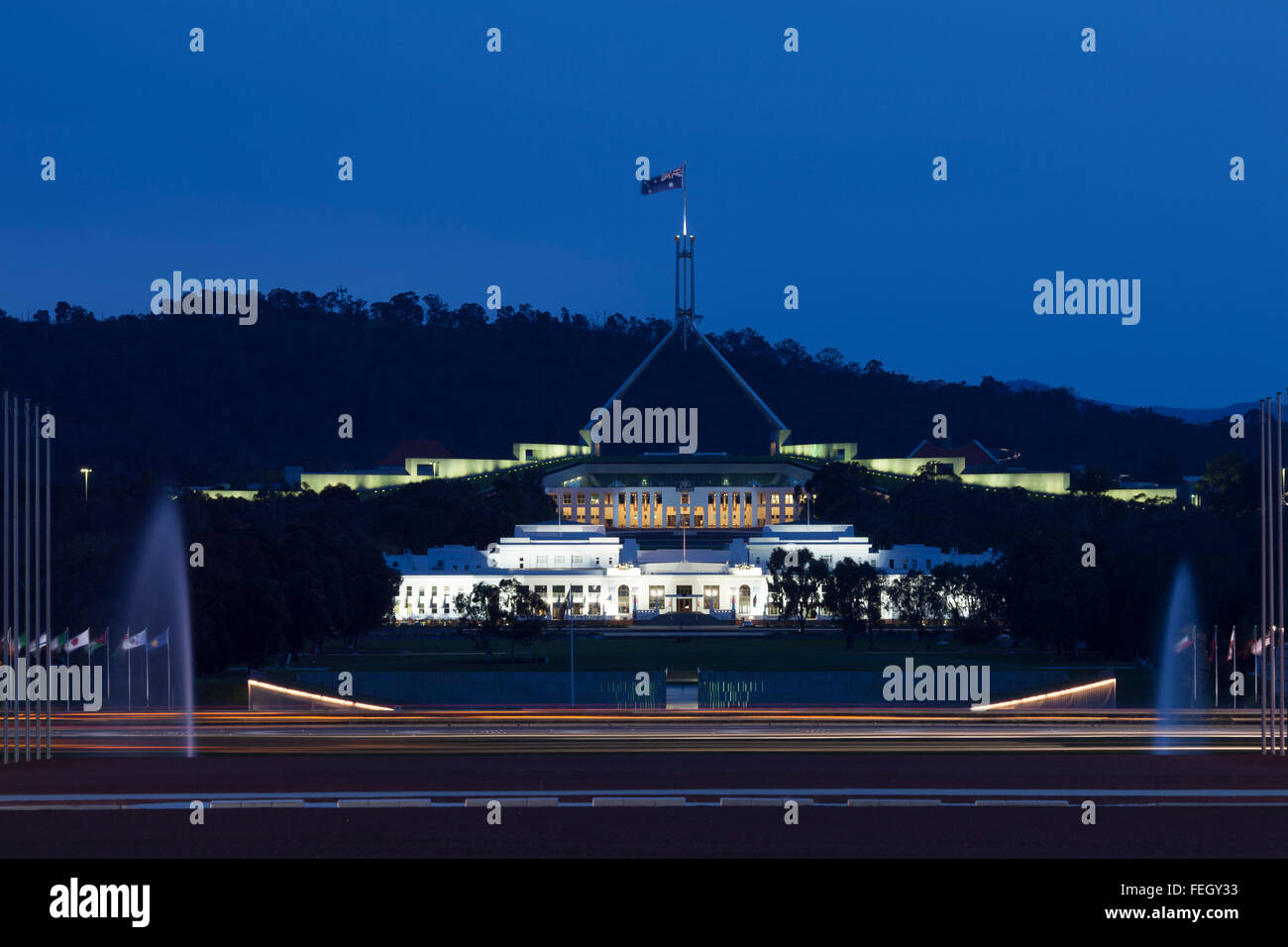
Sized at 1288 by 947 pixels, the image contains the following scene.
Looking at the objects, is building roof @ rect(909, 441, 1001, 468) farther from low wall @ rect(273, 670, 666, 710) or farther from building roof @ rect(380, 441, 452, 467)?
low wall @ rect(273, 670, 666, 710)

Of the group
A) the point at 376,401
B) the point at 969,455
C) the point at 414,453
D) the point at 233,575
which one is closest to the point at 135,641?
the point at 233,575

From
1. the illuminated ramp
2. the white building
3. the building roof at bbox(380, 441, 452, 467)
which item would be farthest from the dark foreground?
the building roof at bbox(380, 441, 452, 467)

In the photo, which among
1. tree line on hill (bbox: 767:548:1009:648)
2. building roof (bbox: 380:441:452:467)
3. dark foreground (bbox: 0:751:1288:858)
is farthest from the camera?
building roof (bbox: 380:441:452:467)

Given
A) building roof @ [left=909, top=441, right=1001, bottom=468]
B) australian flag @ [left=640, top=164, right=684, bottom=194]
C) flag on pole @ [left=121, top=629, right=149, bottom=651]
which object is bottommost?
flag on pole @ [left=121, top=629, right=149, bottom=651]

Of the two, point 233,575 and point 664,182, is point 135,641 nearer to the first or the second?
point 233,575

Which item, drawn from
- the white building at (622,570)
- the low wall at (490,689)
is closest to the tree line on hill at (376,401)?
the white building at (622,570)

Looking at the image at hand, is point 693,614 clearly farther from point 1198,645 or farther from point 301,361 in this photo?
point 301,361

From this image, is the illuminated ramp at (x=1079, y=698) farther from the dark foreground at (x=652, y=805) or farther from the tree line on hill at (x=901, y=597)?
the tree line on hill at (x=901, y=597)
